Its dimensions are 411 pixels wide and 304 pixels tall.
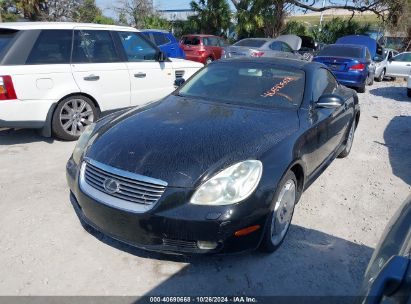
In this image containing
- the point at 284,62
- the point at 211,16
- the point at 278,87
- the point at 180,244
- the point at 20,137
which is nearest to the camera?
the point at 180,244

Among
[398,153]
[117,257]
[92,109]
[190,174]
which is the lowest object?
[398,153]

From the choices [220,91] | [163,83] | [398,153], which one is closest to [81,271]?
[220,91]

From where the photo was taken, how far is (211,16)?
77.3 feet

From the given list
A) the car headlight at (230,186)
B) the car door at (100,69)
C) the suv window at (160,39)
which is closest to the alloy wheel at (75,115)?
the car door at (100,69)

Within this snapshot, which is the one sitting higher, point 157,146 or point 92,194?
point 157,146

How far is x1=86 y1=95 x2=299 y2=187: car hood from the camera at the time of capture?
261 centimetres

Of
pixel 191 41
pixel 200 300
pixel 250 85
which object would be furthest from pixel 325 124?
pixel 191 41

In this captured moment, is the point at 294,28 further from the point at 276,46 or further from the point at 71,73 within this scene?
the point at 71,73

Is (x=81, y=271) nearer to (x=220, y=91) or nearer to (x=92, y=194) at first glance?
(x=92, y=194)

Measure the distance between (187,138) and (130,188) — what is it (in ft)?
2.10

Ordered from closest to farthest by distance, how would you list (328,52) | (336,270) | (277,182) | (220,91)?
(277,182) → (336,270) → (220,91) → (328,52)

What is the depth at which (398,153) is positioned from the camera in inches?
229

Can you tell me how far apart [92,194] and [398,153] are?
500cm

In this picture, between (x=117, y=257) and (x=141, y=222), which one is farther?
(x=117, y=257)
